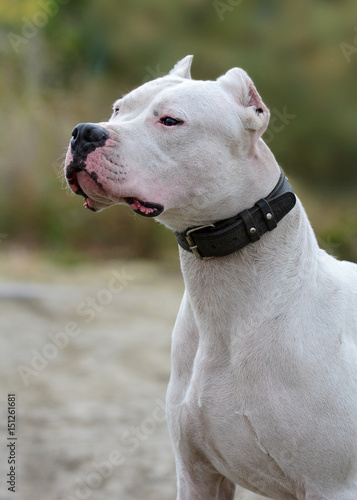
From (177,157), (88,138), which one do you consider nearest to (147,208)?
(177,157)

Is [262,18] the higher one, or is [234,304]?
[234,304]

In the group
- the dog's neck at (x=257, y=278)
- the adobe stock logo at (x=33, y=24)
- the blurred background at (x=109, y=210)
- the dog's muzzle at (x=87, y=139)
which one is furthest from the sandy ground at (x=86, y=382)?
the adobe stock logo at (x=33, y=24)

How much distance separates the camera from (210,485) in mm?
3246

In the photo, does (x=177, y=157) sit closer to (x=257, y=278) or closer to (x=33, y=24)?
(x=257, y=278)

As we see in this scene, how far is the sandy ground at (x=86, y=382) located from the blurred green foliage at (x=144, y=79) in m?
1.82

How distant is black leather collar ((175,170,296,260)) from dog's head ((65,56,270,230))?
4 centimetres

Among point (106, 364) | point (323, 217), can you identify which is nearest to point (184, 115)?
point (106, 364)

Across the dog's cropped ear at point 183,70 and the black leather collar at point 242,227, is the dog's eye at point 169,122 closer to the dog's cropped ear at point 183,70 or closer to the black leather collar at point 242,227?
the black leather collar at point 242,227

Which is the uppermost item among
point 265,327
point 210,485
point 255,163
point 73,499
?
point 255,163

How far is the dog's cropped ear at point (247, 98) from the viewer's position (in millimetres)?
2934

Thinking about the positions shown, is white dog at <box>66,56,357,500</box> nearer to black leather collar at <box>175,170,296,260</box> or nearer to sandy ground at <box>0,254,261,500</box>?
black leather collar at <box>175,170,296,260</box>

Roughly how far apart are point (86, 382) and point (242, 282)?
533 cm

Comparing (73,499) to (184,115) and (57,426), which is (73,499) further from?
(184,115)

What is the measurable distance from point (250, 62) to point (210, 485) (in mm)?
12815
